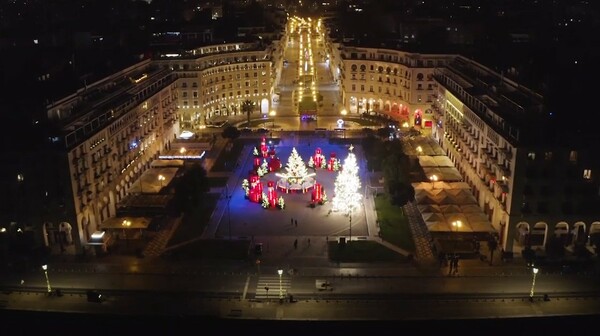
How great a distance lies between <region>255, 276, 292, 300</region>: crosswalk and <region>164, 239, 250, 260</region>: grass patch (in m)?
6.72

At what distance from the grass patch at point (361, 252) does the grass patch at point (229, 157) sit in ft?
133

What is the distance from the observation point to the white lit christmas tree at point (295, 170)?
103875mm

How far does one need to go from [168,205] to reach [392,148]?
45.9 meters

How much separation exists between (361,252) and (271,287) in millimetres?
14877

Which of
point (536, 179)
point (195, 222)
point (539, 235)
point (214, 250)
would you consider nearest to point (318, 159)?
point (195, 222)

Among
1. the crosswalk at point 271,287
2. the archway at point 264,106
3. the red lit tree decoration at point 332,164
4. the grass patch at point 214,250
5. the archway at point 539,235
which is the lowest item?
the crosswalk at point 271,287

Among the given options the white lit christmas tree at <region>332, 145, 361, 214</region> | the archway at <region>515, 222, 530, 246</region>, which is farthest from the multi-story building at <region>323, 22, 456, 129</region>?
the archway at <region>515, 222, 530, 246</region>

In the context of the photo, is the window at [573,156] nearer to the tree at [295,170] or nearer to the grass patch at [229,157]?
the tree at [295,170]

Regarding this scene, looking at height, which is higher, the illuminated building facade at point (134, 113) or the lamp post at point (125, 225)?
the illuminated building facade at point (134, 113)

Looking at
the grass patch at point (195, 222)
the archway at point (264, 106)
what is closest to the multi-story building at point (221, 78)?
the archway at point (264, 106)

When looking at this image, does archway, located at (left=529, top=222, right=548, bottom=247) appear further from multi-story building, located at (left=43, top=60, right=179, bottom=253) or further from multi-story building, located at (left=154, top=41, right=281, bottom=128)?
multi-story building, located at (left=154, top=41, right=281, bottom=128)

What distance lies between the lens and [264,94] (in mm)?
160625

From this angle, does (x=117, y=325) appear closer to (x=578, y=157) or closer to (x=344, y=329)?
(x=344, y=329)

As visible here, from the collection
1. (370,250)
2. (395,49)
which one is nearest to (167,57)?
(395,49)
